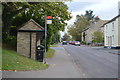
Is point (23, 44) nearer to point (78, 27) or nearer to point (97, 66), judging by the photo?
point (97, 66)

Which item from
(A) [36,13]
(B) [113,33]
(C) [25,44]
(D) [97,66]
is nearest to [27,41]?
(C) [25,44]

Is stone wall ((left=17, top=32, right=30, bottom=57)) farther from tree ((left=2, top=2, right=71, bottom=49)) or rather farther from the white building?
the white building

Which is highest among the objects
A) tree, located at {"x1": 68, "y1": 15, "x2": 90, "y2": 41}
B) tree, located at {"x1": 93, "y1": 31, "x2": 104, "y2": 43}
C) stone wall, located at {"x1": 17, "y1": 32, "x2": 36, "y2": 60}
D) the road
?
tree, located at {"x1": 68, "y1": 15, "x2": 90, "y2": 41}

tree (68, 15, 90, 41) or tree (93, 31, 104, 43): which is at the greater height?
tree (68, 15, 90, 41)

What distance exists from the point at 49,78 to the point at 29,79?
88 centimetres

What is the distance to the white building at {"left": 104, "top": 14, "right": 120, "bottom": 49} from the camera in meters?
40.8

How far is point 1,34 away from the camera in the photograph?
16.3 m

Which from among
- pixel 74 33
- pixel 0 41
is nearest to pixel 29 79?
pixel 0 41

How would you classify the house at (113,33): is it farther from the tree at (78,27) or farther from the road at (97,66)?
the tree at (78,27)

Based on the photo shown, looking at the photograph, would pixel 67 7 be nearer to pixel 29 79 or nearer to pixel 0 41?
pixel 0 41

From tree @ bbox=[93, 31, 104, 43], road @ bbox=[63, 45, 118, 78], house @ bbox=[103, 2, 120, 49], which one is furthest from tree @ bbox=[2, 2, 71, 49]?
tree @ bbox=[93, 31, 104, 43]

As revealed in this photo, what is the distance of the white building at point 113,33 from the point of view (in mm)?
40812

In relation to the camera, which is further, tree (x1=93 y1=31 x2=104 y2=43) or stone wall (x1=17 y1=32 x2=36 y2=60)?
tree (x1=93 y1=31 x2=104 y2=43)

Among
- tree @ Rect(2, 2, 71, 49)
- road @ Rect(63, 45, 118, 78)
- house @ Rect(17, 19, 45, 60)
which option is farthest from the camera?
tree @ Rect(2, 2, 71, 49)
